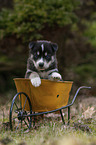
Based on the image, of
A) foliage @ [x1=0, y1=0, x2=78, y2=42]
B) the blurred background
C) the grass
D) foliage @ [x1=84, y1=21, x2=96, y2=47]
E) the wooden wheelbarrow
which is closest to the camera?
the grass

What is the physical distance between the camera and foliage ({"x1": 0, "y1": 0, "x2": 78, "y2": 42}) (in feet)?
18.4

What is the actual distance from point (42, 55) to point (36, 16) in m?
3.04

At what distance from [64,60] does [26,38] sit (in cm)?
227

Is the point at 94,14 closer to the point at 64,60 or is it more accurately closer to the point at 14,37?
the point at 64,60

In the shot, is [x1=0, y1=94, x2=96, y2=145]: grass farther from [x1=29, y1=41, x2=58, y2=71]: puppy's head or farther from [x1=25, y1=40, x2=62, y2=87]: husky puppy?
[x1=29, y1=41, x2=58, y2=71]: puppy's head

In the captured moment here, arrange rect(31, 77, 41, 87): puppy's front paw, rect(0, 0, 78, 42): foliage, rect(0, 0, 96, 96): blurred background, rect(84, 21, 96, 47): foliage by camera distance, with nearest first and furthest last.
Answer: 1. rect(31, 77, 41, 87): puppy's front paw
2. rect(0, 0, 78, 42): foliage
3. rect(0, 0, 96, 96): blurred background
4. rect(84, 21, 96, 47): foliage

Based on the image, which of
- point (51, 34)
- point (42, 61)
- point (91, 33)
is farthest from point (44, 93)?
point (91, 33)

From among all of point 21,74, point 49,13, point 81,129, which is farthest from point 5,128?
point 21,74

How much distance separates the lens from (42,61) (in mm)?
2838

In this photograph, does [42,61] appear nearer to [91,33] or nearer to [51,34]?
[51,34]

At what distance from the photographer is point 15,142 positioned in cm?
211

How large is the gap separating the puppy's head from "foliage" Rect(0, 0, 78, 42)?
8.74 feet

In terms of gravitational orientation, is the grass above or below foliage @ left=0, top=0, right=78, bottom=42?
below

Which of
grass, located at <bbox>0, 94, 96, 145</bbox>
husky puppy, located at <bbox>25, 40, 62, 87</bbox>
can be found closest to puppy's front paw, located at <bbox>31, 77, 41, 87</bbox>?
husky puppy, located at <bbox>25, 40, 62, 87</bbox>
